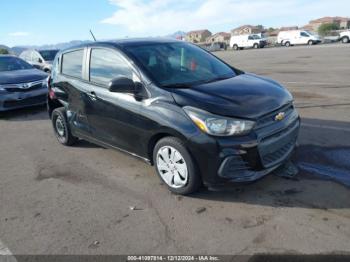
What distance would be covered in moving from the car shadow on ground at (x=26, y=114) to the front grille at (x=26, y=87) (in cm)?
65

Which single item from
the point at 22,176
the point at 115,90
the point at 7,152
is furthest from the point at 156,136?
the point at 7,152

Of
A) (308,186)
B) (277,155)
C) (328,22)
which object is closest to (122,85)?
(277,155)

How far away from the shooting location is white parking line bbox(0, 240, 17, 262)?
3.19 meters

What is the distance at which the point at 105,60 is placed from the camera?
489 cm

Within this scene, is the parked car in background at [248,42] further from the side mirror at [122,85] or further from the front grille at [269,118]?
the side mirror at [122,85]

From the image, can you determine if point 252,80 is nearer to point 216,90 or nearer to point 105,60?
point 216,90

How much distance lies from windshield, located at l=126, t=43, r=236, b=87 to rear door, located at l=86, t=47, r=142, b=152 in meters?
0.23

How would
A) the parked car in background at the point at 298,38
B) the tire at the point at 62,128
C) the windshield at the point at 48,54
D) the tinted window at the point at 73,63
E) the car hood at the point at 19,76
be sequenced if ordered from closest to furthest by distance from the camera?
the tinted window at the point at 73,63 < the tire at the point at 62,128 < the car hood at the point at 19,76 < the windshield at the point at 48,54 < the parked car in background at the point at 298,38

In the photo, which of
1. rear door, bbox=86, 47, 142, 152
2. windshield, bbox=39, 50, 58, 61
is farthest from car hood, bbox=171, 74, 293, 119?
windshield, bbox=39, 50, 58, 61

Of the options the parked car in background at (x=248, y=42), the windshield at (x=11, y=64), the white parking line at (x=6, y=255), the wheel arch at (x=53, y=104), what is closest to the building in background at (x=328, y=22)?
the parked car in background at (x=248, y=42)

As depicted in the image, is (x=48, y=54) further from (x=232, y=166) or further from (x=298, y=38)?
(x=298, y=38)

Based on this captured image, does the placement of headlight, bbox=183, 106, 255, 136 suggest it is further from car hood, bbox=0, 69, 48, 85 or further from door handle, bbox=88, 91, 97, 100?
car hood, bbox=0, 69, 48, 85

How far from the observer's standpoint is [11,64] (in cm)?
1049

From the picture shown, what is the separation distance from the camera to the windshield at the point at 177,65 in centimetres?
438
